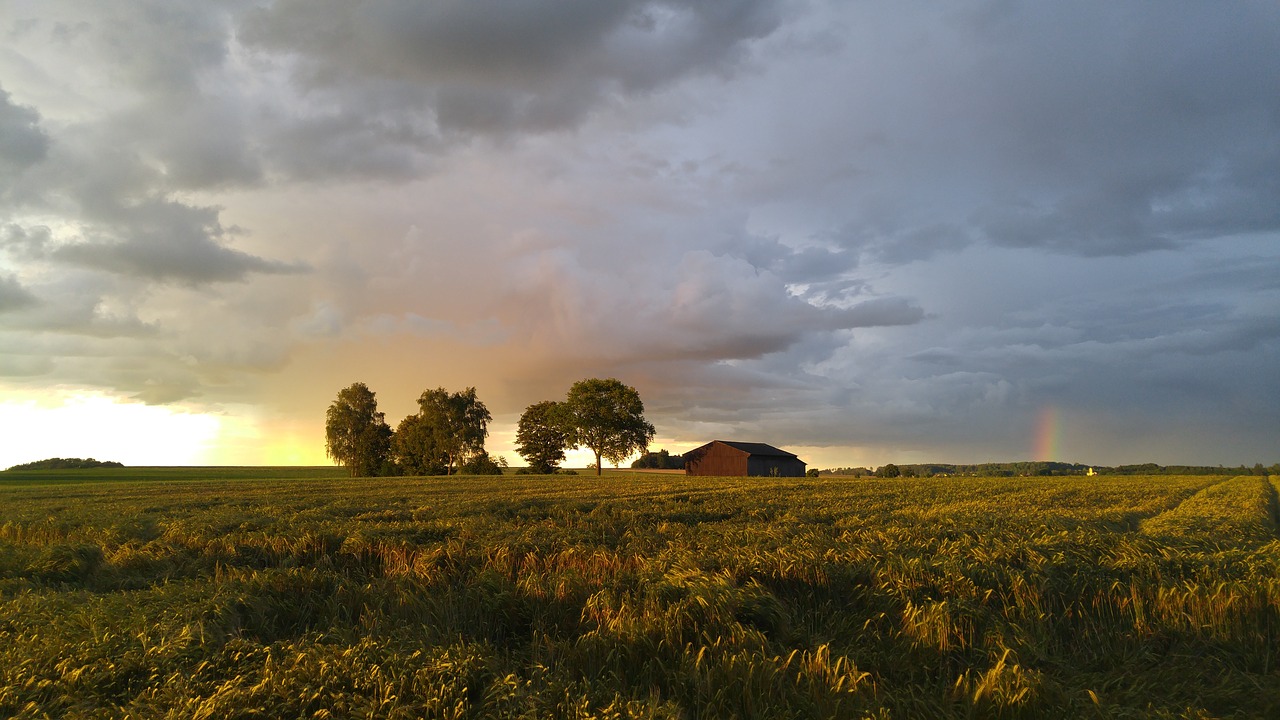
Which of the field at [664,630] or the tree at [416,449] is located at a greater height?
the tree at [416,449]

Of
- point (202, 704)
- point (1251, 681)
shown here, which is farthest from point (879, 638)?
point (202, 704)

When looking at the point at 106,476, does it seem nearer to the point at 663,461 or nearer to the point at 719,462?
the point at 719,462

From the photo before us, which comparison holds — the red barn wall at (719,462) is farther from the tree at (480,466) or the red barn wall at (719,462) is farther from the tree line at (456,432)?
the tree at (480,466)

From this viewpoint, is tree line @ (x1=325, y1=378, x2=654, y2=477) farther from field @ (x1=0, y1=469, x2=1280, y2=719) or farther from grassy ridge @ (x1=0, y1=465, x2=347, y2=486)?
field @ (x1=0, y1=469, x2=1280, y2=719)

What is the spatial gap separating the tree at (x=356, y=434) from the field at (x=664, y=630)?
90462mm

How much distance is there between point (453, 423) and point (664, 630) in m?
92.4

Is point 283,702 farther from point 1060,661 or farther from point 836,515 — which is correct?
point 836,515

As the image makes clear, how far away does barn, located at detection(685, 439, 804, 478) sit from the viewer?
84.3m

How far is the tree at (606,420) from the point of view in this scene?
274 feet

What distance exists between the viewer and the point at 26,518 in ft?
67.4

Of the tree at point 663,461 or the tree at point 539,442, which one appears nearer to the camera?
the tree at point 539,442

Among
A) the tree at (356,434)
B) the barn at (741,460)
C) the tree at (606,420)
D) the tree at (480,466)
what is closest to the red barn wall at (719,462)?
the barn at (741,460)

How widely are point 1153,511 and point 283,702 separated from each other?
97.6ft

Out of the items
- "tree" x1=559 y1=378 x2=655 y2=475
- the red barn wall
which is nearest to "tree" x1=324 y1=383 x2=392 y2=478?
"tree" x1=559 y1=378 x2=655 y2=475
